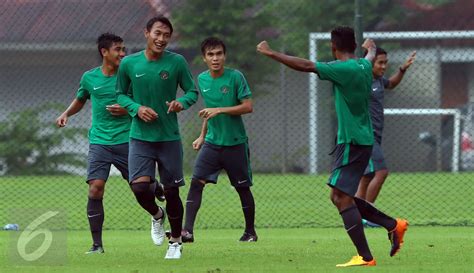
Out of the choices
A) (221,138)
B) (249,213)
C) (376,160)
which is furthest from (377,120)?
(221,138)

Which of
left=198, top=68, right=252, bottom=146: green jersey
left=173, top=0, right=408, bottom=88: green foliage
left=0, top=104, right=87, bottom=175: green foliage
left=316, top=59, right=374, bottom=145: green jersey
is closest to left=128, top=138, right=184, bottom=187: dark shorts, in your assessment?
left=316, top=59, right=374, bottom=145: green jersey

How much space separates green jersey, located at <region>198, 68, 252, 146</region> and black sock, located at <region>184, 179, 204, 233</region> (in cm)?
45

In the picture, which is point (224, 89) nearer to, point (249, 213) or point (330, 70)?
point (249, 213)

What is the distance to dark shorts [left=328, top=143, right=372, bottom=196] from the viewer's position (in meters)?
10.4

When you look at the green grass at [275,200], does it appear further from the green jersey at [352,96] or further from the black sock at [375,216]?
the green jersey at [352,96]

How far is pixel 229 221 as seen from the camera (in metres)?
16.8

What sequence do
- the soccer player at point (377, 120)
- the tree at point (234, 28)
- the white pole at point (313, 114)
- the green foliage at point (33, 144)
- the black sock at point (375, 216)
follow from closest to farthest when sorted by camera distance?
the black sock at point (375, 216), the soccer player at point (377, 120), the tree at point (234, 28), the white pole at point (313, 114), the green foliage at point (33, 144)

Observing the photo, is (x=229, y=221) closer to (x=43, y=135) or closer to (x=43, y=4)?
(x=43, y=4)

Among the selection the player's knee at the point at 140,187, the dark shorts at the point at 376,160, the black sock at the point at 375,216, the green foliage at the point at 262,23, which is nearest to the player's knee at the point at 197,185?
the player's knee at the point at 140,187

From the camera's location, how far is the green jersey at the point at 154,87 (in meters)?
11.1

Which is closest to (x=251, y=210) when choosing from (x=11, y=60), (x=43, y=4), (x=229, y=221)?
(x=229, y=221)

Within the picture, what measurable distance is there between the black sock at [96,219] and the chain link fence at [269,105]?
3.89m

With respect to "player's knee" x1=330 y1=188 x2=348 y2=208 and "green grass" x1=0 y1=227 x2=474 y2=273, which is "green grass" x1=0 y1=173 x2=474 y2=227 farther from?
"player's knee" x1=330 y1=188 x2=348 y2=208

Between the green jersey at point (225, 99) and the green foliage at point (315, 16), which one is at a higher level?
the green foliage at point (315, 16)
